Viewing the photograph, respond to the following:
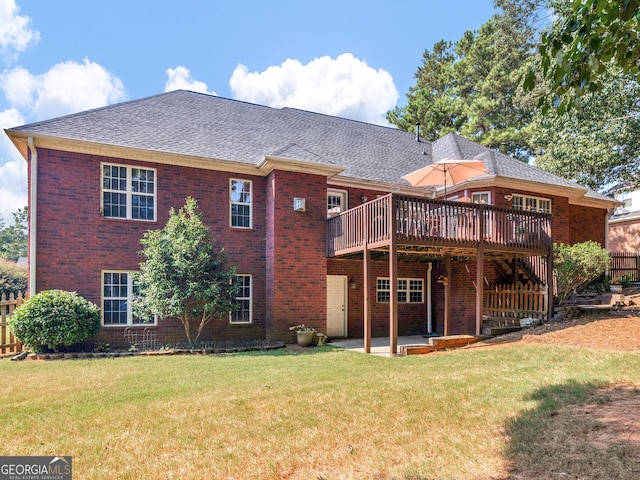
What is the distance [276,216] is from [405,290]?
240 inches

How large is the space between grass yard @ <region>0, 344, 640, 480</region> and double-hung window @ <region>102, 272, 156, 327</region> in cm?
323

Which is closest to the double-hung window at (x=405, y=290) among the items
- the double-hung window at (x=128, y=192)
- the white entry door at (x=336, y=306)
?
the white entry door at (x=336, y=306)

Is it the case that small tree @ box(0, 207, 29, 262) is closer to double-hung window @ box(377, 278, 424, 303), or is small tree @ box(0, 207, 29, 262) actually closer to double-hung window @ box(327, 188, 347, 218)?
double-hung window @ box(327, 188, 347, 218)

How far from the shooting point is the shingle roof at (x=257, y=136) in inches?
482

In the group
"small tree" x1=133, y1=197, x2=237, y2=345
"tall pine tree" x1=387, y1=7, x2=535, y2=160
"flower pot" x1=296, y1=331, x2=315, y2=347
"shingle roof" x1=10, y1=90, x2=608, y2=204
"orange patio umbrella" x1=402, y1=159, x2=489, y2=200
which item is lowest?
"flower pot" x1=296, y1=331, x2=315, y2=347

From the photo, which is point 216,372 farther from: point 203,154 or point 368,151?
point 368,151

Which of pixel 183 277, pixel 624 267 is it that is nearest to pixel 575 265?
pixel 624 267

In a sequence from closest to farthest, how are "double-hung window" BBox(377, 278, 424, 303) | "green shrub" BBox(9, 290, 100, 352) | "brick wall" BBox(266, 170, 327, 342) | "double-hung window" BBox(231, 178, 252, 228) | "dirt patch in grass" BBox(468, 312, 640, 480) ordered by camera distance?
"dirt patch in grass" BBox(468, 312, 640, 480) → "green shrub" BBox(9, 290, 100, 352) → "brick wall" BBox(266, 170, 327, 342) → "double-hung window" BBox(231, 178, 252, 228) → "double-hung window" BBox(377, 278, 424, 303)

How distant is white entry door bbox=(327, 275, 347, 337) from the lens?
47.6 feet

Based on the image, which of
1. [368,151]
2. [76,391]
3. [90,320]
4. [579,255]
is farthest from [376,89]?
[76,391]

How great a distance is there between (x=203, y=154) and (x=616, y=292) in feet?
51.3

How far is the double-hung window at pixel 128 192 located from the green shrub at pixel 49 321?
2.73m

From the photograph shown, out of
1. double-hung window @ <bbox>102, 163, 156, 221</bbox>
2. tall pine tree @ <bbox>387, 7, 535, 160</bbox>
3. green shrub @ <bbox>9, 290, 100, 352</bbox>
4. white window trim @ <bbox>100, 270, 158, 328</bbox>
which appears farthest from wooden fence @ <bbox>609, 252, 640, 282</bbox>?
green shrub @ <bbox>9, 290, 100, 352</bbox>

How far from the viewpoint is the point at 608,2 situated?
130 inches
